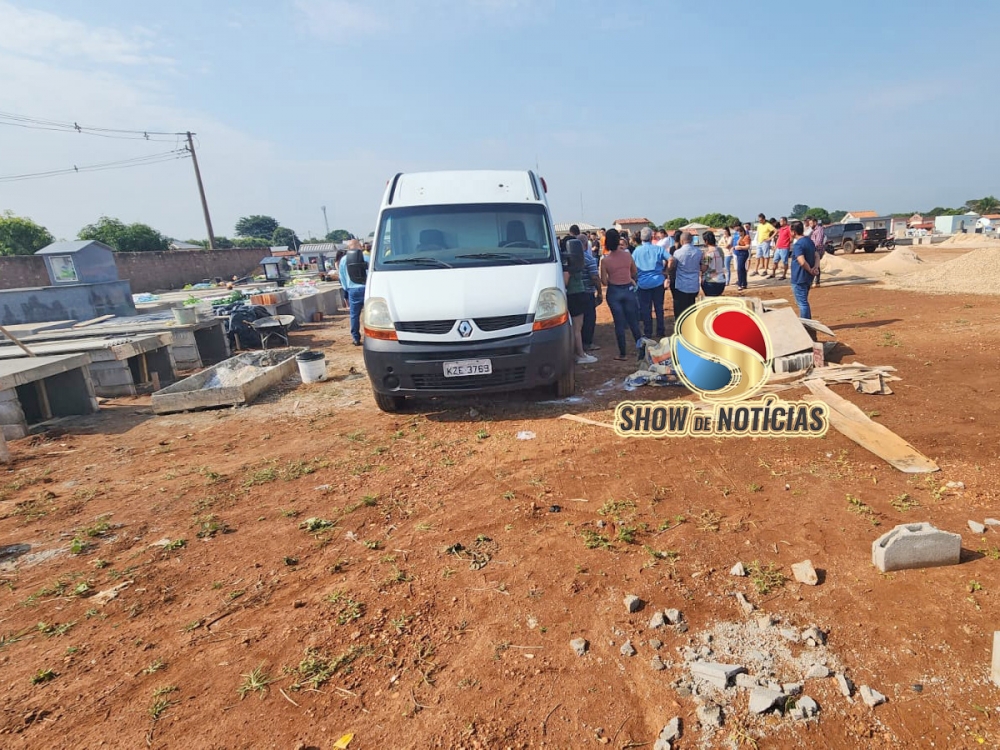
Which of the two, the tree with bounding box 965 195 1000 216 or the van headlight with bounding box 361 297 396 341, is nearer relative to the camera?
the van headlight with bounding box 361 297 396 341

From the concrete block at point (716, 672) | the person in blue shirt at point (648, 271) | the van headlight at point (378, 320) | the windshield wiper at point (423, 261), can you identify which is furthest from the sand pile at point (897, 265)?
the concrete block at point (716, 672)

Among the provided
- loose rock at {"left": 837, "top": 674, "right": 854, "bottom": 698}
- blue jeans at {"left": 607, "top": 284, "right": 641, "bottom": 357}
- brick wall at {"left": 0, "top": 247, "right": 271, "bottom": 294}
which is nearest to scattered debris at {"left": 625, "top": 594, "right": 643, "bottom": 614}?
loose rock at {"left": 837, "top": 674, "right": 854, "bottom": 698}

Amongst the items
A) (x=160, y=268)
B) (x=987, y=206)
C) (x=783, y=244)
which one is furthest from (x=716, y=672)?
(x=987, y=206)

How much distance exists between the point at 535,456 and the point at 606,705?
262 centimetres

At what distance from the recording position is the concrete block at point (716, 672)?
210cm

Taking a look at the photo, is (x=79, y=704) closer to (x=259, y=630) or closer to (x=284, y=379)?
(x=259, y=630)

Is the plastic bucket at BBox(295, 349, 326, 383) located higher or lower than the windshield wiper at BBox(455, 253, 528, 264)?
lower

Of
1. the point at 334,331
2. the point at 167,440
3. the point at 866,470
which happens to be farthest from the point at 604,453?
the point at 334,331

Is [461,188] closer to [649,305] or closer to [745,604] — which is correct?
[649,305]

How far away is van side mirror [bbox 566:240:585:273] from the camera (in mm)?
5984

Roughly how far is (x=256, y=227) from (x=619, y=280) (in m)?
121

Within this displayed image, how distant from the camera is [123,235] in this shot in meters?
41.8

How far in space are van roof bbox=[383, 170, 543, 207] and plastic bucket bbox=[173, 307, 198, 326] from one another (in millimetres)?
5750

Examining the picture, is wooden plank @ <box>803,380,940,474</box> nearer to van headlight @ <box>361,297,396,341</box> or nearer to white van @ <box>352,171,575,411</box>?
white van @ <box>352,171,575,411</box>
